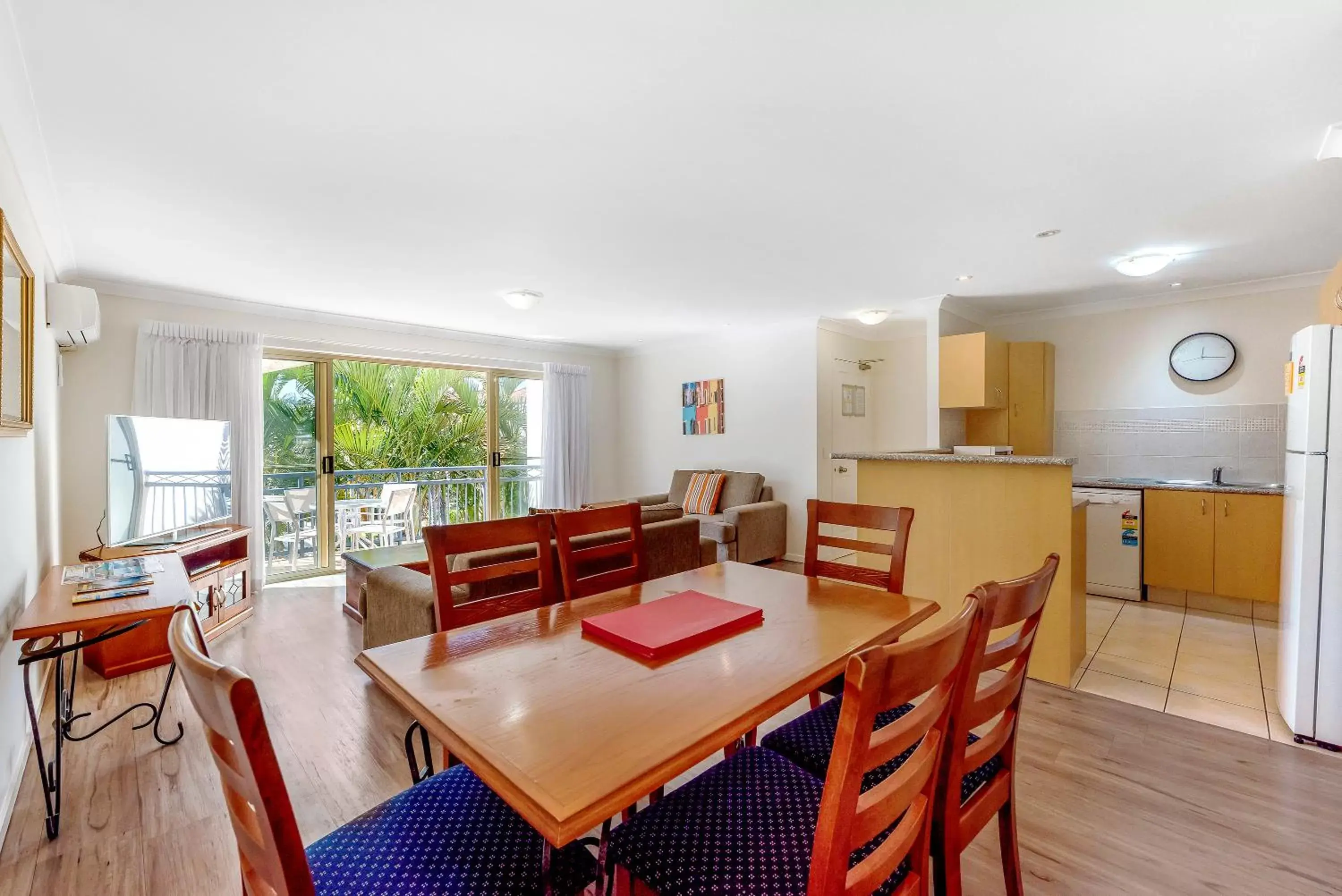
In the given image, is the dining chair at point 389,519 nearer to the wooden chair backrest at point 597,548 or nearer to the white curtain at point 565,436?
the white curtain at point 565,436

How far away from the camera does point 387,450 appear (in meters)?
5.85

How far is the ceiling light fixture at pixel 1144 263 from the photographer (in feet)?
11.5

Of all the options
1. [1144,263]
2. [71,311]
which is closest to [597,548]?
[71,311]

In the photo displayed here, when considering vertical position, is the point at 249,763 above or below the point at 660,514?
above

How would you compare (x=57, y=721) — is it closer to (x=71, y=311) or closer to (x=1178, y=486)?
(x=71, y=311)

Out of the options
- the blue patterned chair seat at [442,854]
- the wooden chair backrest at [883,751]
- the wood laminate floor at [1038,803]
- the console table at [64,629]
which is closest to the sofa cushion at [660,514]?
the wood laminate floor at [1038,803]

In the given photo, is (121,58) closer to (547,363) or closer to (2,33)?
(2,33)

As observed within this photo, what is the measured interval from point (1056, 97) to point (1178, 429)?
12.8 feet

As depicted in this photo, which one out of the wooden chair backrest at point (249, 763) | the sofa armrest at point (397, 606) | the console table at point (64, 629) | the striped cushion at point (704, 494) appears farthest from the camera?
the striped cushion at point (704, 494)

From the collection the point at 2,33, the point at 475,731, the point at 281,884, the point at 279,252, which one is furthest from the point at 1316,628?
the point at 279,252

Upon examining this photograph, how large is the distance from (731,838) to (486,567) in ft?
3.59

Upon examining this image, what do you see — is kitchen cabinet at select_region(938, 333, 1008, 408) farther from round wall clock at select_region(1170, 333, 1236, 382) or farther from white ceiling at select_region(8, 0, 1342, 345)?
round wall clock at select_region(1170, 333, 1236, 382)

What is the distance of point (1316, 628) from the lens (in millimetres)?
2287

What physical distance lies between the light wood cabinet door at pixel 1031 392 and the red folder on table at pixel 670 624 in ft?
14.3
